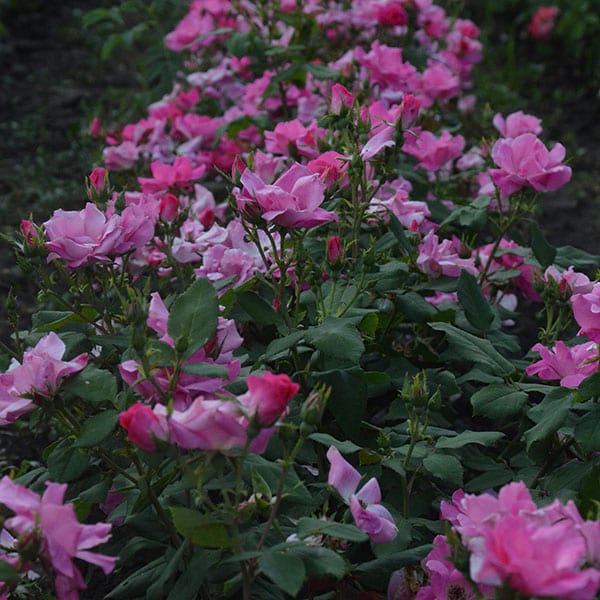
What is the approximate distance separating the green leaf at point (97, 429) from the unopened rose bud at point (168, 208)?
0.54 metres

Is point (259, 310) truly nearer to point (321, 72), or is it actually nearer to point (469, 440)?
point (469, 440)

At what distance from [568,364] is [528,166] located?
1.44 feet

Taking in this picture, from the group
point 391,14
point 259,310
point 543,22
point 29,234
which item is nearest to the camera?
point 29,234

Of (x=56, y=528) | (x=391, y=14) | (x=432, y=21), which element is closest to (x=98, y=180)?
(x=56, y=528)

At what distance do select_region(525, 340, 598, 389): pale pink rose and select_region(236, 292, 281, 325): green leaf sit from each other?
0.41 meters

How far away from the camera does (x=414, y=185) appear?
241 cm

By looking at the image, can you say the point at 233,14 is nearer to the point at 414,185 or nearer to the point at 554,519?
the point at 414,185

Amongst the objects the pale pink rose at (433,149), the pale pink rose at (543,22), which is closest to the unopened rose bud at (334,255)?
the pale pink rose at (433,149)

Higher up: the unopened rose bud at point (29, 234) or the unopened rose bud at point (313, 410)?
the unopened rose bud at point (313, 410)

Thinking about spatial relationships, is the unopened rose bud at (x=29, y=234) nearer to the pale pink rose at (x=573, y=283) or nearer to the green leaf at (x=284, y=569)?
the green leaf at (x=284, y=569)

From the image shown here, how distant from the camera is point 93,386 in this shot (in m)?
1.26

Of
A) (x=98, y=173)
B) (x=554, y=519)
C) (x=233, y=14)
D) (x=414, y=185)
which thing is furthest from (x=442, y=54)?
(x=554, y=519)

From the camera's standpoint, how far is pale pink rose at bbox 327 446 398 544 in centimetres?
118

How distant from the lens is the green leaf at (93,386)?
1.24m
